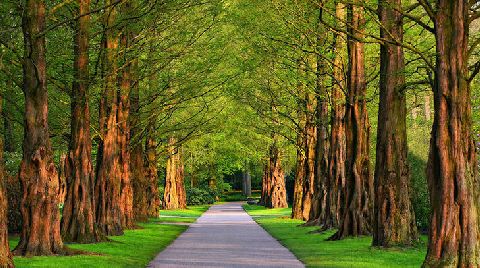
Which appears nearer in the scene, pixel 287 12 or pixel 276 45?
pixel 287 12

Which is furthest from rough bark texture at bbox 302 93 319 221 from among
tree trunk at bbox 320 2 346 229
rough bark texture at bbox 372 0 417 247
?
rough bark texture at bbox 372 0 417 247

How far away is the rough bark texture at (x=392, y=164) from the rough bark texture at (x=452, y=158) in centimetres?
706

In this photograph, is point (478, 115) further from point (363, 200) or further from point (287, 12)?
point (287, 12)

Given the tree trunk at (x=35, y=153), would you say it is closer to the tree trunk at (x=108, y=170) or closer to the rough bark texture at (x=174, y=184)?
the tree trunk at (x=108, y=170)

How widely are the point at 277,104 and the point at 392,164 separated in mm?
21613

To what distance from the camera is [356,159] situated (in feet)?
89.4

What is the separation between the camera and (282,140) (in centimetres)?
5950

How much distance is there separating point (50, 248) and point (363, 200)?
440 inches

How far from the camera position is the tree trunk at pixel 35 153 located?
19.5 metres

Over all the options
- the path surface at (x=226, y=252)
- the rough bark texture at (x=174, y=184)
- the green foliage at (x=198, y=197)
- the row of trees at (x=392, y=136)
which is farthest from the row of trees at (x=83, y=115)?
the green foliage at (x=198, y=197)

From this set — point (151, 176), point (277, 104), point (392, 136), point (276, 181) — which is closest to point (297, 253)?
point (392, 136)

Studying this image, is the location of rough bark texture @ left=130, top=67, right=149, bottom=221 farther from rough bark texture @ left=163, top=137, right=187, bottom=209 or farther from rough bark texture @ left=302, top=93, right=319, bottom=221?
rough bark texture @ left=163, top=137, right=187, bottom=209

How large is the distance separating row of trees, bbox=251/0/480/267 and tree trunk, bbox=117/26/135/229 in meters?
6.41

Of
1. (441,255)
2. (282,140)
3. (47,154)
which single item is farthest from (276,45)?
(282,140)
